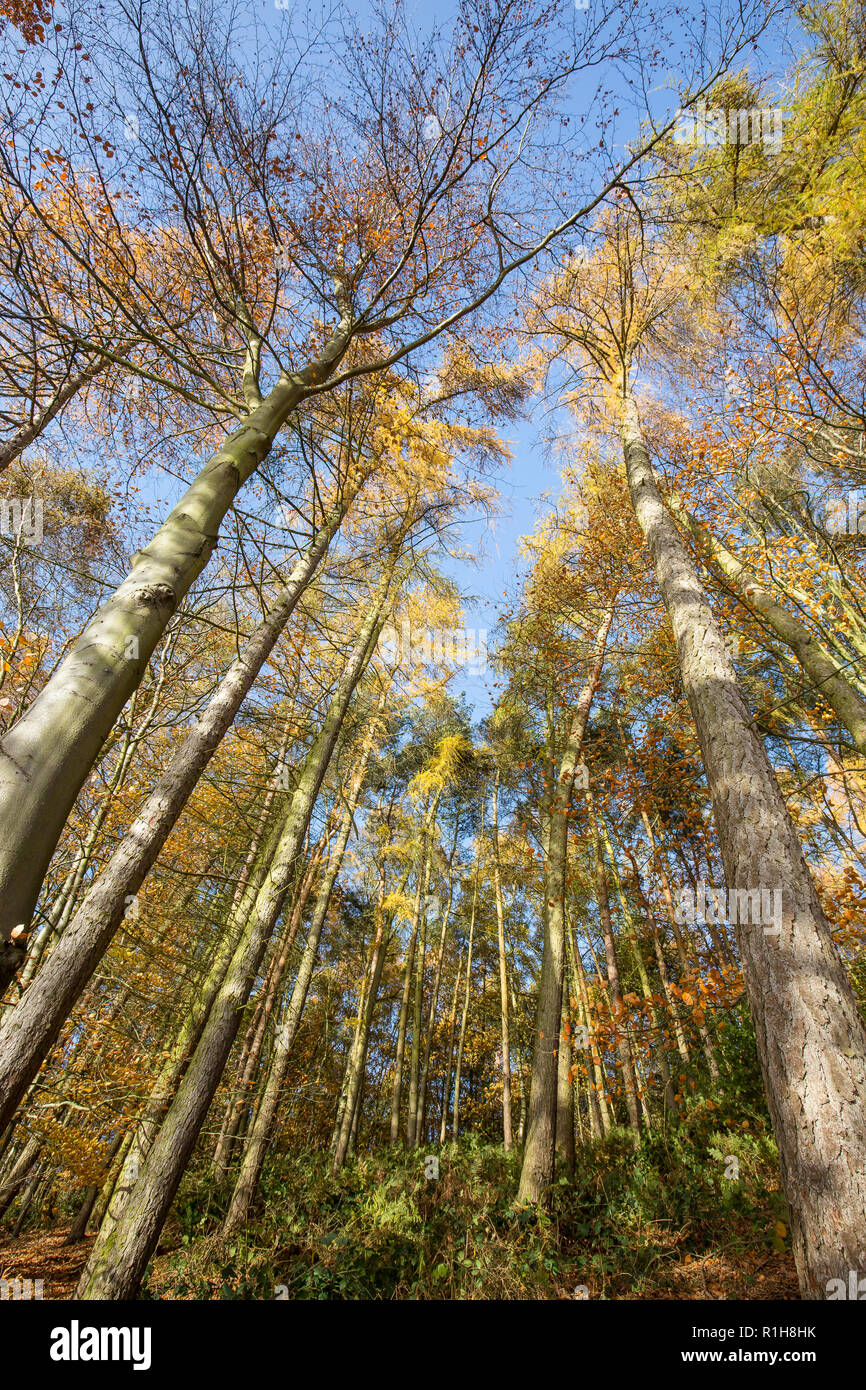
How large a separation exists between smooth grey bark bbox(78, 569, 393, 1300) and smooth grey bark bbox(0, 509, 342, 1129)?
1517mm

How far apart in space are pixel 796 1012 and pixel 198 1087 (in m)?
4.20

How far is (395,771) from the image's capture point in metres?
15.9

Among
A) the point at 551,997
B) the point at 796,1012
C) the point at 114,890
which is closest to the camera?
the point at 796,1012

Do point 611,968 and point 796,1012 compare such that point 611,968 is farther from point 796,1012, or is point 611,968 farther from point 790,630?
point 796,1012

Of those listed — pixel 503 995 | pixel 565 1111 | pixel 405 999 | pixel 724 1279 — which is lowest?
pixel 724 1279

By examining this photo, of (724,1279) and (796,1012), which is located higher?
(796,1012)

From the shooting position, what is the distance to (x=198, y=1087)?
3918mm

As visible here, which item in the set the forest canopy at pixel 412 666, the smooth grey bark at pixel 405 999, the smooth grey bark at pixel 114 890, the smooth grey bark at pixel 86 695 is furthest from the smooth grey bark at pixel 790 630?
the smooth grey bark at pixel 405 999

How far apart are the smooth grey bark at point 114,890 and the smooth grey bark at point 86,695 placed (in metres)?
1.32

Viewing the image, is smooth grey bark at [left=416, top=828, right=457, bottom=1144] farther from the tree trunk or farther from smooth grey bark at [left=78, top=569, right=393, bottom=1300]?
smooth grey bark at [left=78, top=569, right=393, bottom=1300]

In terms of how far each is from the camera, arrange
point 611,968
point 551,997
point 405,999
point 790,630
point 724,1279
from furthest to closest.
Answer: point 405,999, point 611,968, point 551,997, point 790,630, point 724,1279

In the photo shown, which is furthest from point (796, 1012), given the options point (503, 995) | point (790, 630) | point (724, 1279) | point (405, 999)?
point (405, 999)

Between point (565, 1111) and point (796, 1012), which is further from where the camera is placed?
point (565, 1111)

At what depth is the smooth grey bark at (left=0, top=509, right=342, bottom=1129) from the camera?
2.14m
